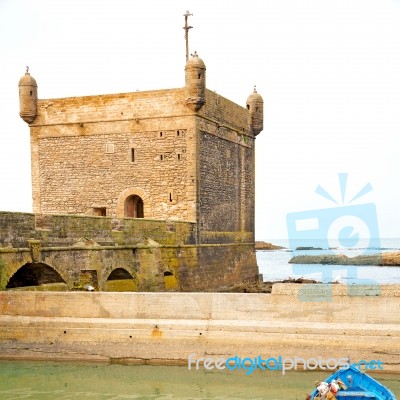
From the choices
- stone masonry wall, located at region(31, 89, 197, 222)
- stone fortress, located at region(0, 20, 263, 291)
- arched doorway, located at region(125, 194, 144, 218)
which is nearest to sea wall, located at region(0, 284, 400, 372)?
stone fortress, located at region(0, 20, 263, 291)

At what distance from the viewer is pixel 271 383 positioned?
11.5 metres

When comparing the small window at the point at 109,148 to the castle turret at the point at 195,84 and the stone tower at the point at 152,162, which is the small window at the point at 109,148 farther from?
the castle turret at the point at 195,84

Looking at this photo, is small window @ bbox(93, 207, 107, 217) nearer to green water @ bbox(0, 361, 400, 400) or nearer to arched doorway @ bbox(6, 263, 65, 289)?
arched doorway @ bbox(6, 263, 65, 289)

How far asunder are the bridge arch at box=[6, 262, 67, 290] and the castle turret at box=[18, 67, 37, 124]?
30.3 ft

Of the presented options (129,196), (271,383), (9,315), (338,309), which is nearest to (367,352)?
(338,309)

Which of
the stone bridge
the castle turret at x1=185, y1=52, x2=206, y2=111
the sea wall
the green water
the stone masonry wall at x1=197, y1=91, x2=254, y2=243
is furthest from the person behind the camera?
the stone masonry wall at x1=197, y1=91, x2=254, y2=243

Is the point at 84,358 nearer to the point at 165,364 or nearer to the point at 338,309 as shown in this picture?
the point at 165,364

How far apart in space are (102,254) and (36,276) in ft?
5.91

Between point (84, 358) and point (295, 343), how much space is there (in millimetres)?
4184

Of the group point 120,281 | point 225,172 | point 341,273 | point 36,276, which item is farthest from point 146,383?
point 341,273

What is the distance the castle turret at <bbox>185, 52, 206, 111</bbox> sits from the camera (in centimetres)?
2219

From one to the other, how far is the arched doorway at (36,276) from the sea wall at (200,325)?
9.48ft

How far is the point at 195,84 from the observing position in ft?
72.8

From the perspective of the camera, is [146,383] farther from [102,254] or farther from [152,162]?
[152,162]
